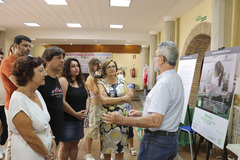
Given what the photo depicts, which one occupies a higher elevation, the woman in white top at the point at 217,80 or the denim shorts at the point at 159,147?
the woman in white top at the point at 217,80

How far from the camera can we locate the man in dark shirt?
1.82m

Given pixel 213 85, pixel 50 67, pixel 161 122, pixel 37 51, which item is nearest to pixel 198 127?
pixel 213 85

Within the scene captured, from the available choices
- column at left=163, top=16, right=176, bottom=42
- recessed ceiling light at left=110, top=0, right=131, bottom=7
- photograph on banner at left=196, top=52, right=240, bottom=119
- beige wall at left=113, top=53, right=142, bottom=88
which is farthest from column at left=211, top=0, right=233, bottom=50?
beige wall at left=113, top=53, right=142, bottom=88

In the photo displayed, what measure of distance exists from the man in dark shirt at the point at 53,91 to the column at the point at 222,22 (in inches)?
122

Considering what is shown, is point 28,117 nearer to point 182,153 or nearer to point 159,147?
point 159,147

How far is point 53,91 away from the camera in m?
1.84

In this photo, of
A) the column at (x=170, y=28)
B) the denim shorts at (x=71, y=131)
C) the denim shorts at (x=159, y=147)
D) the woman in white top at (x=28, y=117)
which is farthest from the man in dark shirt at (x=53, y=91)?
the column at (x=170, y=28)

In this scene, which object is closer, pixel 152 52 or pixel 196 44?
pixel 196 44

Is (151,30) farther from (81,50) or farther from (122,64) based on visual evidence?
(81,50)

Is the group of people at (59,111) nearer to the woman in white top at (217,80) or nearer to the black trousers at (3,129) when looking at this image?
the woman in white top at (217,80)

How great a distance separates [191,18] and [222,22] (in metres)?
2.58

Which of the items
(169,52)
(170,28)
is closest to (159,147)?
(169,52)

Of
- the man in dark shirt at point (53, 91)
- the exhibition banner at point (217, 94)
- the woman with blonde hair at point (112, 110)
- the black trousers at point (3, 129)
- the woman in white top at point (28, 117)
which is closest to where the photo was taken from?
the woman in white top at point (28, 117)

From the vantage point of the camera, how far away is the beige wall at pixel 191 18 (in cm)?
489
